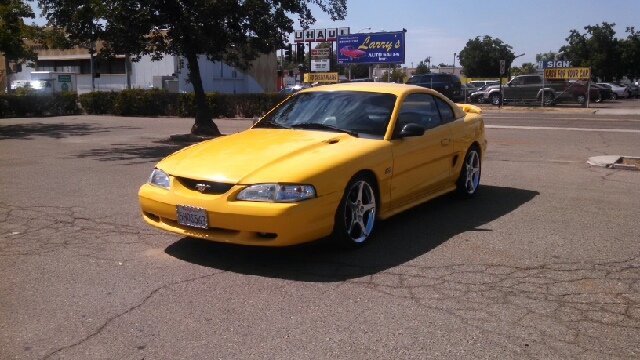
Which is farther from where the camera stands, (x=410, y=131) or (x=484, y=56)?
(x=484, y=56)

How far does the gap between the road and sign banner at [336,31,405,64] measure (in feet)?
128

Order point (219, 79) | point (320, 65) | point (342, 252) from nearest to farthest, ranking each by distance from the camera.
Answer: point (342, 252) < point (320, 65) < point (219, 79)

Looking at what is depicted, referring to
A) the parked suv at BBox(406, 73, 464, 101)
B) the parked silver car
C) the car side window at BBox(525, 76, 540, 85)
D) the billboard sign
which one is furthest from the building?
the parked silver car

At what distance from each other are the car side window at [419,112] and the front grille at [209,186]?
2.02 metres

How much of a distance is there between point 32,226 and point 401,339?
4.56 m

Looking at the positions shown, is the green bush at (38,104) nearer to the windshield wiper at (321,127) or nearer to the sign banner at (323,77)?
the sign banner at (323,77)

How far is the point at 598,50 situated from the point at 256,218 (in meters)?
59.3

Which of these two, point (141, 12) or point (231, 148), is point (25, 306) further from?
point (141, 12)

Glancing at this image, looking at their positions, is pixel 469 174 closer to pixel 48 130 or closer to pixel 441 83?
pixel 48 130

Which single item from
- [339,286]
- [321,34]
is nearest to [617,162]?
[339,286]

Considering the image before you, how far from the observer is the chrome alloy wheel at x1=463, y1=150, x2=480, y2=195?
7.87 metres

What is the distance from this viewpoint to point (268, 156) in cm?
548

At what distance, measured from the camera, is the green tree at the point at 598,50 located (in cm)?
5638

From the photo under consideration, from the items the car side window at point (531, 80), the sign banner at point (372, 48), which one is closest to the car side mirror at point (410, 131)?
the car side window at point (531, 80)
